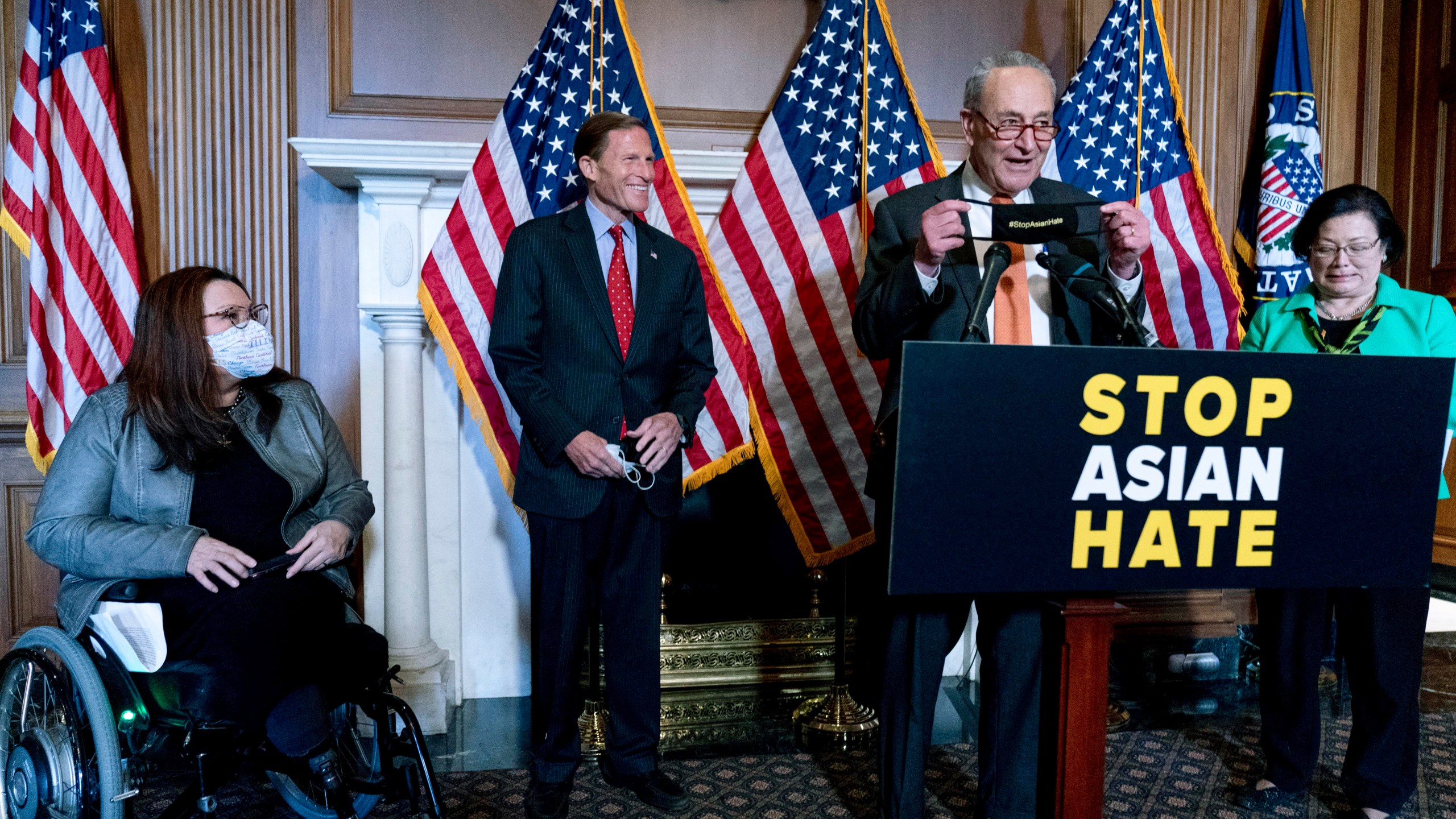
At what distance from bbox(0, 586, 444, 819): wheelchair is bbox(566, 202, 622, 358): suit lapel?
923mm

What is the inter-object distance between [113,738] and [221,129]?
1.99m

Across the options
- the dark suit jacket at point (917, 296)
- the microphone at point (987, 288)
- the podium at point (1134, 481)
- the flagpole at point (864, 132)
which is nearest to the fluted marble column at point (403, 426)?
the flagpole at point (864, 132)

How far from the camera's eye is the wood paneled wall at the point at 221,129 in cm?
306

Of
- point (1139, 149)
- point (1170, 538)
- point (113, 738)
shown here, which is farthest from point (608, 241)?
point (1139, 149)

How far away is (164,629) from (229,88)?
187 cm

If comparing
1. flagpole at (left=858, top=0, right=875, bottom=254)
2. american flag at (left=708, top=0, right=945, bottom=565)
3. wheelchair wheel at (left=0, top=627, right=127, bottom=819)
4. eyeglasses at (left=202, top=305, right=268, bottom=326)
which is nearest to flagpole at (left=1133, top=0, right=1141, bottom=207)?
american flag at (left=708, top=0, right=945, bottom=565)

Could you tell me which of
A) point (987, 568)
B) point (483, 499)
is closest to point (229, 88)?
point (483, 499)

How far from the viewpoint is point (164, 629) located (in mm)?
1894

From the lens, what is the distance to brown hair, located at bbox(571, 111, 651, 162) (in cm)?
235

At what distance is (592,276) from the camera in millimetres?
2344

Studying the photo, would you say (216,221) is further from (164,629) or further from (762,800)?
(762,800)

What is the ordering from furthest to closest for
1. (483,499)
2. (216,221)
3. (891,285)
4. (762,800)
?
(483,499) → (216,221) → (762,800) → (891,285)

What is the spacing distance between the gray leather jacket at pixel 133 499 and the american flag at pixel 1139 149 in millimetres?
2312

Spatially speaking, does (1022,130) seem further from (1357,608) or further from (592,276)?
(1357,608)
